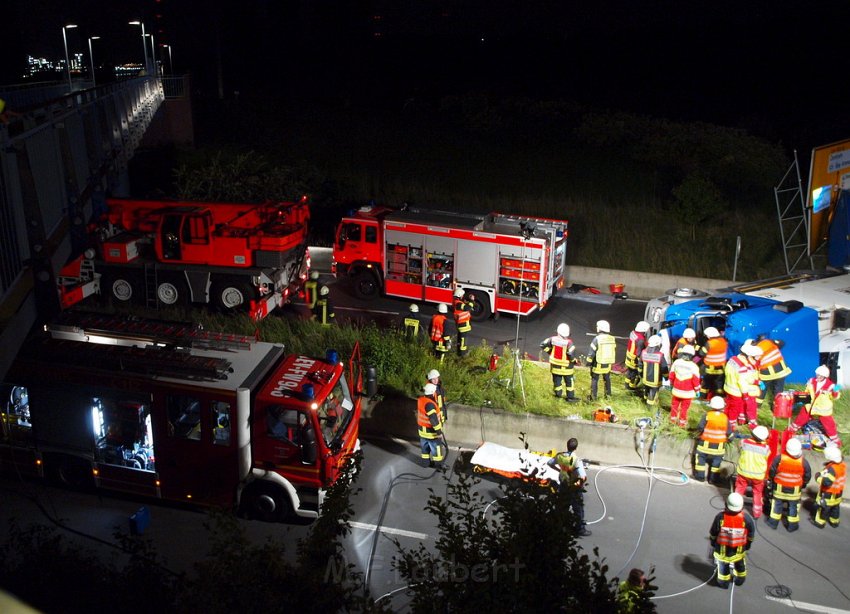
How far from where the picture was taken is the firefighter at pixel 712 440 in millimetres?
10359

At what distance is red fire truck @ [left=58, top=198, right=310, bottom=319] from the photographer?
54.8 ft

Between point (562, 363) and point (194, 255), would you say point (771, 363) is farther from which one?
point (194, 255)

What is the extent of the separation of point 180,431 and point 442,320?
5.61 metres

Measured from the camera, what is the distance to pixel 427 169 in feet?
100

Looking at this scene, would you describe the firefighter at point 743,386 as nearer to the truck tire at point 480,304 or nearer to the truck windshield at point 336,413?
the truck windshield at point 336,413

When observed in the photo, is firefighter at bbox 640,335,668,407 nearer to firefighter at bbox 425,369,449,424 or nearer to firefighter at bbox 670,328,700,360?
firefighter at bbox 670,328,700,360

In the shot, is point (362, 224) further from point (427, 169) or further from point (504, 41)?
point (504, 41)

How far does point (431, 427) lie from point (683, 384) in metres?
3.95

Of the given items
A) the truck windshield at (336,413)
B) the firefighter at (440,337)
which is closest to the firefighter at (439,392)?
the truck windshield at (336,413)

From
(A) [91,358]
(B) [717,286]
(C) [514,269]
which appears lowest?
(B) [717,286]

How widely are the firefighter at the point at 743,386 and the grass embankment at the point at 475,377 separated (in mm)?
359

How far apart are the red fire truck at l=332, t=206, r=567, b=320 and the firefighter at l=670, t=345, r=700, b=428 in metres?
5.19

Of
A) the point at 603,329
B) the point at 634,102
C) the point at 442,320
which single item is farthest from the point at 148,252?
the point at 634,102

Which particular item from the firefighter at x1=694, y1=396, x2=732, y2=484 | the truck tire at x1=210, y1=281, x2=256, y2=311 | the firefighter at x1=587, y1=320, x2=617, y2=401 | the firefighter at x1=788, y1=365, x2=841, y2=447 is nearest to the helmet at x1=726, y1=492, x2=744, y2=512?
the firefighter at x1=694, y1=396, x2=732, y2=484
